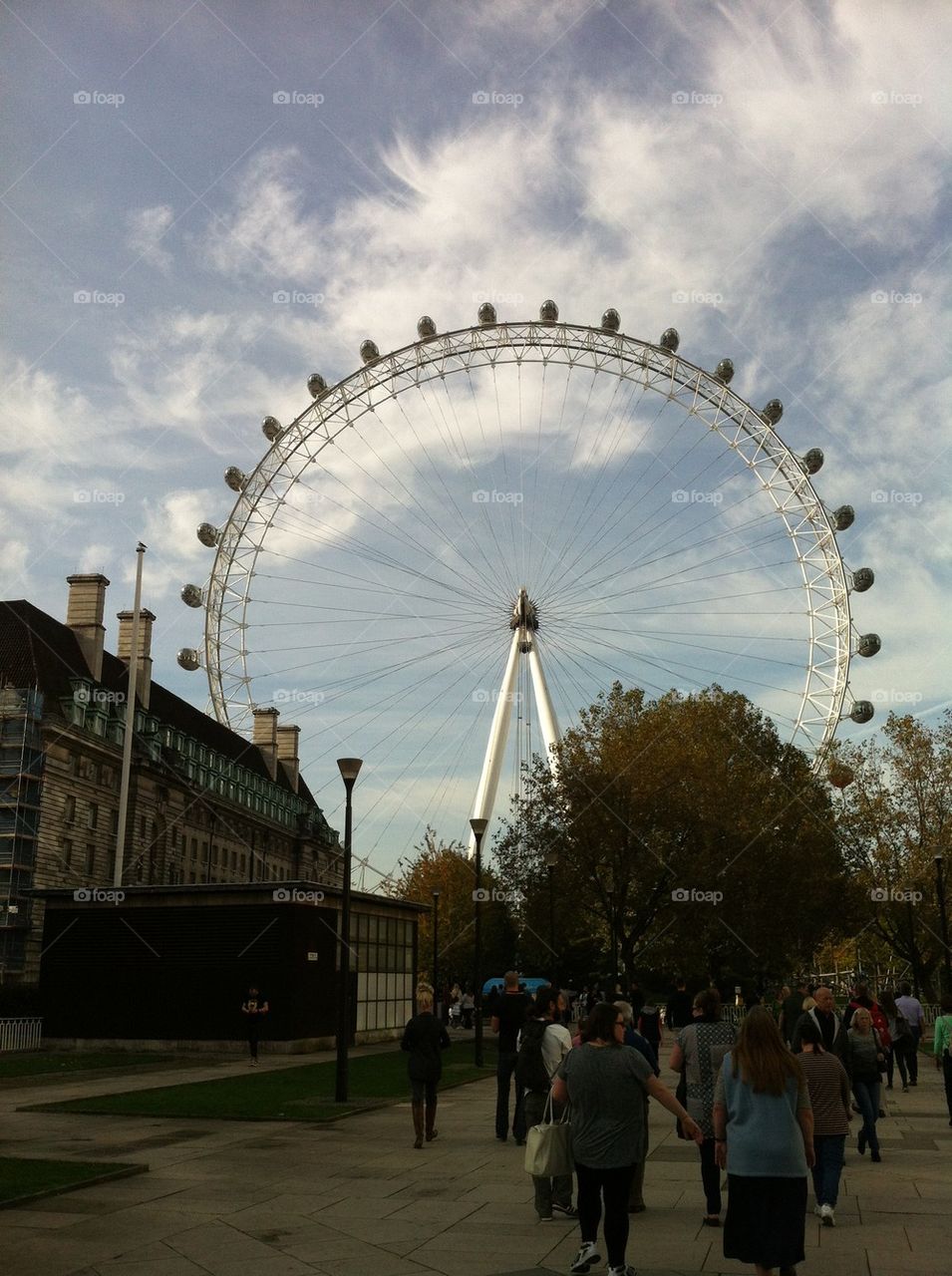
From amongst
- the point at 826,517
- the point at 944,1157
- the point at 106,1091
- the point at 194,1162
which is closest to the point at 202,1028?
the point at 106,1091

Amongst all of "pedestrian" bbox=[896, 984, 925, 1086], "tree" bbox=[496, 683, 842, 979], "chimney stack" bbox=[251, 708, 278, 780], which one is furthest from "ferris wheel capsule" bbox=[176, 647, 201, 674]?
"chimney stack" bbox=[251, 708, 278, 780]

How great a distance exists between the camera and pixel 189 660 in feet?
180

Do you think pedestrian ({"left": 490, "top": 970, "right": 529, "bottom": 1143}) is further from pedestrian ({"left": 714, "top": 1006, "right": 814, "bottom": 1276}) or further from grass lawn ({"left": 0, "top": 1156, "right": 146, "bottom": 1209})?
pedestrian ({"left": 714, "top": 1006, "right": 814, "bottom": 1276})

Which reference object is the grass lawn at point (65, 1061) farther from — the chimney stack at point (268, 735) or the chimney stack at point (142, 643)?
the chimney stack at point (268, 735)

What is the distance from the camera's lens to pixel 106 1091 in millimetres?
25844

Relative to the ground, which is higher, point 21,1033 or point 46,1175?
point 46,1175

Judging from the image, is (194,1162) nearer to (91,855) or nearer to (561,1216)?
(561,1216)

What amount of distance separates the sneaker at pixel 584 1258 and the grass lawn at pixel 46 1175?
610 cm

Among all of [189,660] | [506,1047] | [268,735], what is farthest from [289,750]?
[506,1047]

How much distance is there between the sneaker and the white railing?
36355mm

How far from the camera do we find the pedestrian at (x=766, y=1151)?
8055 millimetres

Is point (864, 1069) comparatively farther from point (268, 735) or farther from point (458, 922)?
point (268, 735)

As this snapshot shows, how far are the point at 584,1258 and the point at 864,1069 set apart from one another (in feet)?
26.1

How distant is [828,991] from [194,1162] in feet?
29.8
